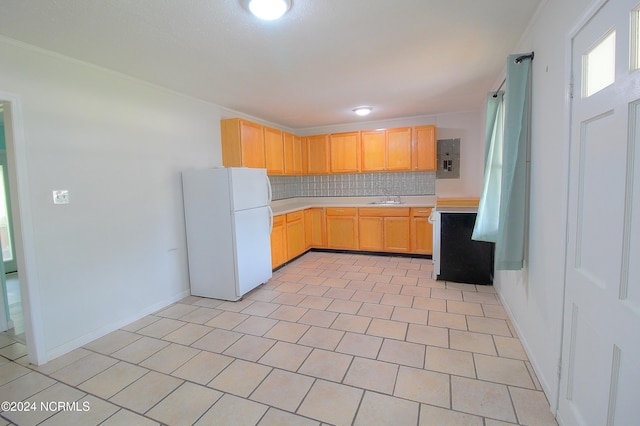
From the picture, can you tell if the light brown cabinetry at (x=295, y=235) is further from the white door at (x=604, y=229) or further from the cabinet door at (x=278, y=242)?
the white door at (x=604, y=229)

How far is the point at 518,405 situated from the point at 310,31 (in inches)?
107

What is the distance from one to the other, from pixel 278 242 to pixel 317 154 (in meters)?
2.06

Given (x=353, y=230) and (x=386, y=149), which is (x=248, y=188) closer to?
(x=353, y=230)

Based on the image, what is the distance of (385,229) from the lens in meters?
5.10

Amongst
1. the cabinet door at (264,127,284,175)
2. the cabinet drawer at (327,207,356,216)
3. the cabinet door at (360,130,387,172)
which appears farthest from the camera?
the cabinet drawer at (327,207,356,216)

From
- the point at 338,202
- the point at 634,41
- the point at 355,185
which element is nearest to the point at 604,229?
the point at 634,41

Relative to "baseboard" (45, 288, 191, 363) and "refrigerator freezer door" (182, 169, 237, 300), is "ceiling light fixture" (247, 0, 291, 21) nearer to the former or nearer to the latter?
"refrigerator freezer door" (182, 169, 237, 300)

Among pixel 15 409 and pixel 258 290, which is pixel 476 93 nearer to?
pixel 258 290

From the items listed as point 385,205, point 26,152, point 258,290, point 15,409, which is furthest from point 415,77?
point 15,409

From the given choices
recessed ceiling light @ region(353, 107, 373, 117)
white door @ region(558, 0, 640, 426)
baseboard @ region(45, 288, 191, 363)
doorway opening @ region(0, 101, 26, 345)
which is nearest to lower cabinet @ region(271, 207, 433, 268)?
baseboard @ region(45, 288, 191, 363)

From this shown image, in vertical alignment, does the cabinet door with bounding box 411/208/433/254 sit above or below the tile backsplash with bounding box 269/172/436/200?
below

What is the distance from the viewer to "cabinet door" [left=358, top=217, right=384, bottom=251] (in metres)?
5.14

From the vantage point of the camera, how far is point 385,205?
5.08 metres

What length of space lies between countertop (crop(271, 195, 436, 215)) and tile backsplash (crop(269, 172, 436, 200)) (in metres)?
0.07
